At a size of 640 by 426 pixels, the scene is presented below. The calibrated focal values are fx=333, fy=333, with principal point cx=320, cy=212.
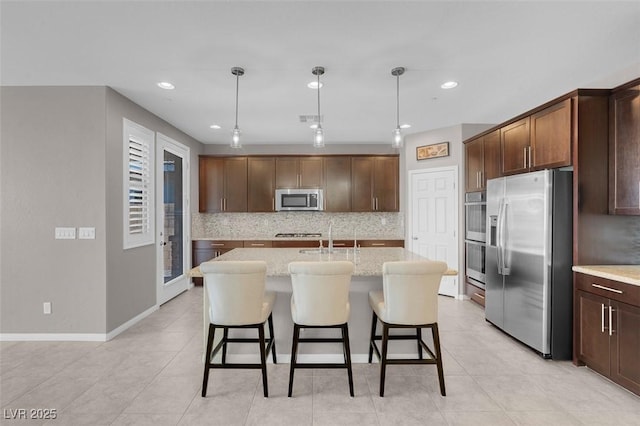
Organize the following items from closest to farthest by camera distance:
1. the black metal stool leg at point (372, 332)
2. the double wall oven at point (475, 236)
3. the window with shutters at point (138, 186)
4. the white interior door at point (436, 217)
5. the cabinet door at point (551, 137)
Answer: the black metal stool leg at point (372, 332)
the cabinet door at point (551, 137)
the window with shutters at point (138, 186)
the double wall oven at point (475, 236)
the white interior door at point (436, 217)

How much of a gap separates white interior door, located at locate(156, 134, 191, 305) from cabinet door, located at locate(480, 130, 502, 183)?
4319mm

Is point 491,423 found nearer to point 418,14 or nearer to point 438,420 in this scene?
point 438,420

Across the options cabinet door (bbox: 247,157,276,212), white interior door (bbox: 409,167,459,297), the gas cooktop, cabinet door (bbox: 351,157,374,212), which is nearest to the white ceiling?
white interior door (bbox: 409,167,459,297)

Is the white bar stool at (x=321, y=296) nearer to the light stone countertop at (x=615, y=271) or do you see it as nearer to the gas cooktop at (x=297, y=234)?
the light stone countertop at (x=615, y=271)

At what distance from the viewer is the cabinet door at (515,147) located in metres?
3.45

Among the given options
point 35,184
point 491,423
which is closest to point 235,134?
point 35,184

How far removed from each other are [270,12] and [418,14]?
3.18 ft

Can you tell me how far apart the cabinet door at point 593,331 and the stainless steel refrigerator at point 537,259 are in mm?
124

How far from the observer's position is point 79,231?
3.41 m

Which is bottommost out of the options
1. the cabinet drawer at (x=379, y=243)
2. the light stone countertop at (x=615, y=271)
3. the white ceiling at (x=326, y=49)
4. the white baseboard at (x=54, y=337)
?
the white baseboard at (x=54, y=337)

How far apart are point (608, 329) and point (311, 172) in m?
4.52

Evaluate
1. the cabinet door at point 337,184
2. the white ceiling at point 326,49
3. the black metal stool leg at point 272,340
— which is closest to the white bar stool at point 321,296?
the black metal stool leg at point 272,340

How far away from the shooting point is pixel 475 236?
448 centimetres

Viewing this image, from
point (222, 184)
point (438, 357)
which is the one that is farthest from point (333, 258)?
point (222, 184)
